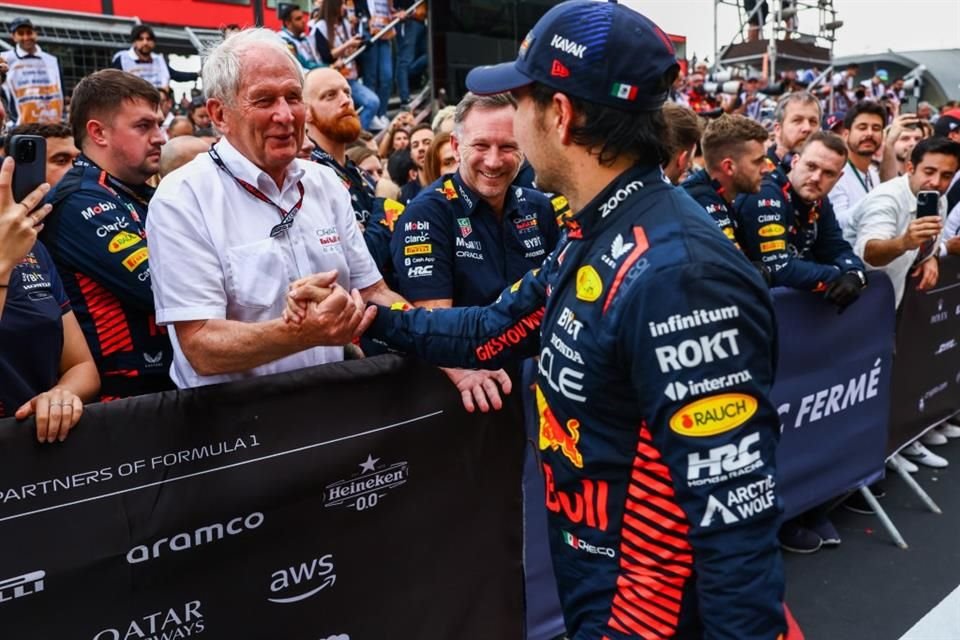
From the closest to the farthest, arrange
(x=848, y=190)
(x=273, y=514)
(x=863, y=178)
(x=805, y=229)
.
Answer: (x=273, y=514) → (x=805, y=229) → (x=848, y=190) → (x=863, y=178)

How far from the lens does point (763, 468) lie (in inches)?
56.5

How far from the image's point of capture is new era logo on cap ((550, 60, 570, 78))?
154 centimetres

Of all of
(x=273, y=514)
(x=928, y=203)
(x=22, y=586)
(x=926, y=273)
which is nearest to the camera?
(x=22, y=586)

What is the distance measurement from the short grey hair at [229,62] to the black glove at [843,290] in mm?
2899

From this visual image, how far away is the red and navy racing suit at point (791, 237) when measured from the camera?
407cm

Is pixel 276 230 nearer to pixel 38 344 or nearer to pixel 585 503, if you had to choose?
pixel 38 344

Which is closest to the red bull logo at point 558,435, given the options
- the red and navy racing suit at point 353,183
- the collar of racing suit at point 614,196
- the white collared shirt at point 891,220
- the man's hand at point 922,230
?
the collar of racing suit at point 614,196

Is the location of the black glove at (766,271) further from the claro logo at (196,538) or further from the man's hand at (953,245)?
the claro logo at (196,538)

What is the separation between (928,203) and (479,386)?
3.35m

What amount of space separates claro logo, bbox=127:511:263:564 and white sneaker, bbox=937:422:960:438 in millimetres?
5566

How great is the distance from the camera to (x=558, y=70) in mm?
1548

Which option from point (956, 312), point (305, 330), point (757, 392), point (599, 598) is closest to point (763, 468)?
point (757, 392)

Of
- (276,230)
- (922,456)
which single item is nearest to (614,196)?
(276,230)

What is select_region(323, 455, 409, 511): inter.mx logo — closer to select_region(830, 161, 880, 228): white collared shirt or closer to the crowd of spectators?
the crowd of spectators
